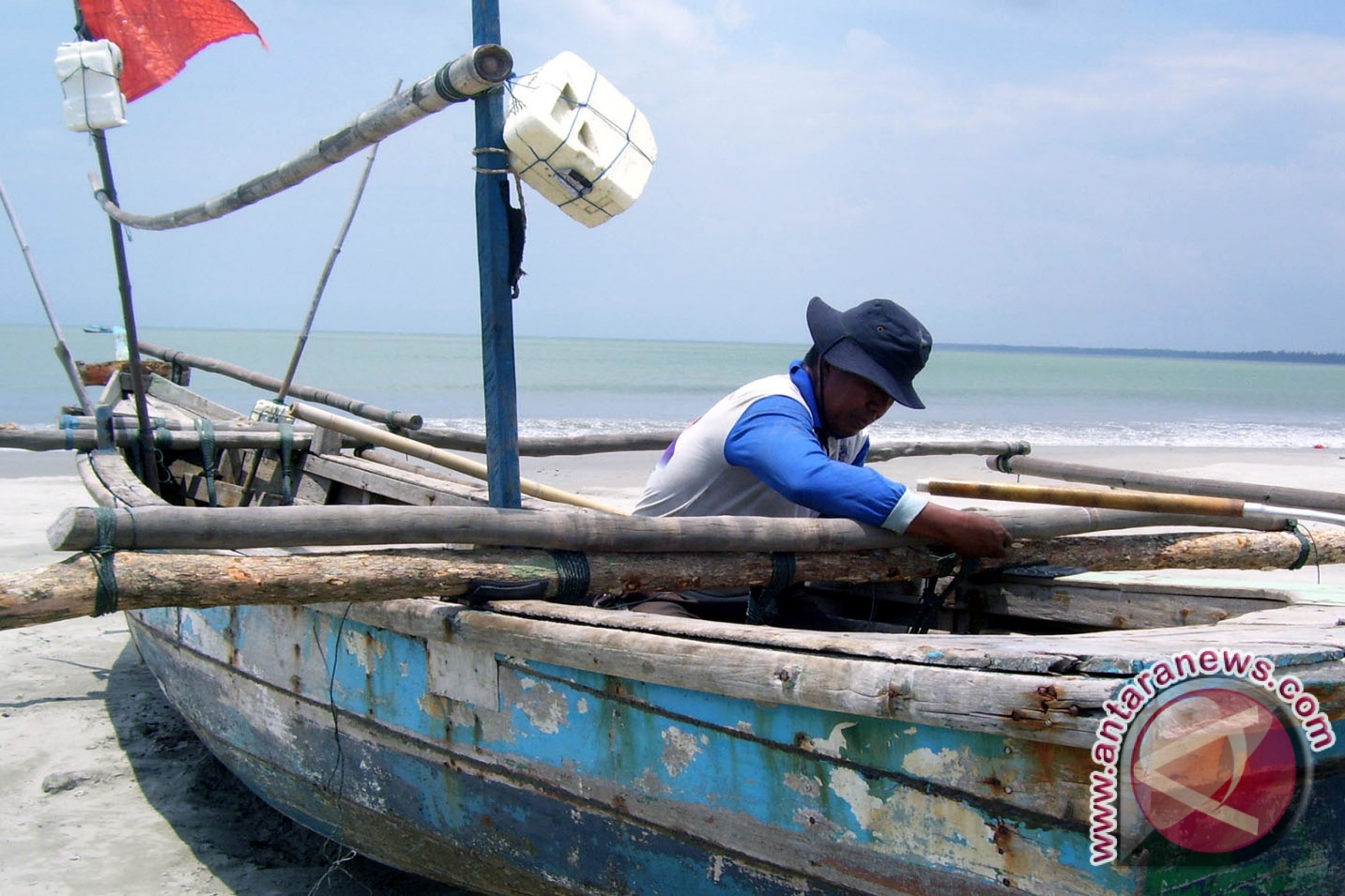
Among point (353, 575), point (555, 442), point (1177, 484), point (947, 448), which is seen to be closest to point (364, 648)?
point (353, 575)

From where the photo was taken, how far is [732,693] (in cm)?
213

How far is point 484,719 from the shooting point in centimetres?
264

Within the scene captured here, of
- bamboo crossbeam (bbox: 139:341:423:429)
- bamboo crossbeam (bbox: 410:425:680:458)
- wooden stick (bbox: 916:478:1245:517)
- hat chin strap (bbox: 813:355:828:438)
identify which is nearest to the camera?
hat chin strap (bbox: 813:355:828:438)

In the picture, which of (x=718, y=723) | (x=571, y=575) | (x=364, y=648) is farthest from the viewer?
(x=364, y=648)

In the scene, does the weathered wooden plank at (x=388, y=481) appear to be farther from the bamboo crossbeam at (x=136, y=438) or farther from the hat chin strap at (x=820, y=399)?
the hat chin strap at (x=820, y=399)

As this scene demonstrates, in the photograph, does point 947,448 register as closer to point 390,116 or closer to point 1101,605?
point 1101,605

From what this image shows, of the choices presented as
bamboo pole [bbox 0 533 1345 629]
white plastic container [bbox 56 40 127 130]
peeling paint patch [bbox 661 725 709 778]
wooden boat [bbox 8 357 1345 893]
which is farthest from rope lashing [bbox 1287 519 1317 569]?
white plastic container [bbox 56 40 127 130]

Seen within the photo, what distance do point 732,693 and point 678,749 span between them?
0.79 feet

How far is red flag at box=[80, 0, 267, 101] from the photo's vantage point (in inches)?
156

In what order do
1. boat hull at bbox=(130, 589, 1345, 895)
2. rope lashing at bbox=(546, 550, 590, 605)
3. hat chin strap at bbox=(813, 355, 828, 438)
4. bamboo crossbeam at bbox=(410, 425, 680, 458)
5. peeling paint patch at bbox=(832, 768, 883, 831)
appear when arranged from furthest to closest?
1. bamboo crossbeam at bbox=(410, 425, 680, 458)
2. hat chin strap at bbox=(813, 355, 828, 438)
3. rope lashing at bbox=(546, 550, 590, 605)
4. peeling paint patch at bbox=(832, 768, 883, 831)
5. boat hull at bbox=(130, 589, 1345, 895)

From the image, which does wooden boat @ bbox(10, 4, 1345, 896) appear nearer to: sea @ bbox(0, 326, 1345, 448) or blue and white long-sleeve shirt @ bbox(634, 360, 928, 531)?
blue and white long-sleeve shirt @ bbox(634, 360, 928, 531)

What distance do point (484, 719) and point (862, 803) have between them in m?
1.00

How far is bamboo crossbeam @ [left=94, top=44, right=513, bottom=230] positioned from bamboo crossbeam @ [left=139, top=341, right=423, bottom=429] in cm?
218

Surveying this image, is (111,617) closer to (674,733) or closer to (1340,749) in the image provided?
(674,733)
